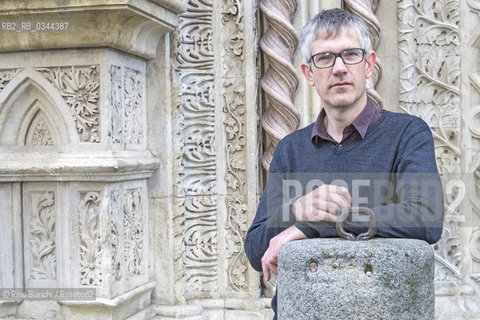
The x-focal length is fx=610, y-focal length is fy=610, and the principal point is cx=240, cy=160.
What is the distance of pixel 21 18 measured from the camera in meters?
2.36

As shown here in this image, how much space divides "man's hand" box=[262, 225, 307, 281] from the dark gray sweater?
2cm

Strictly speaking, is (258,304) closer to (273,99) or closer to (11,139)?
(273,99)

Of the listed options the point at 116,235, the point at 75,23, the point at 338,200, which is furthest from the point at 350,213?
the point at 75,23

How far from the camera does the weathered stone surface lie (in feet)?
3.92

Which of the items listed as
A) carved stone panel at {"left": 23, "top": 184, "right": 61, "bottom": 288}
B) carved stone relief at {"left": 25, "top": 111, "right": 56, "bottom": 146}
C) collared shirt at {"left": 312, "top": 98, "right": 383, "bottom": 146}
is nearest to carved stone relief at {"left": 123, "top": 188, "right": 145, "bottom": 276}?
carved stone panel at {"left": 23, "top": 184, "right": 61, "bottom": 288}

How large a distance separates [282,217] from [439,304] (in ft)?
5.79

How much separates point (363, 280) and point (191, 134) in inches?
70.4

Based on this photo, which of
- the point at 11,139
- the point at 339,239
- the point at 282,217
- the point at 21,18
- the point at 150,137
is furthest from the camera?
the point at 150,137

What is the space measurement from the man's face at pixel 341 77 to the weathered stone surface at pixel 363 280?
1.09 feet

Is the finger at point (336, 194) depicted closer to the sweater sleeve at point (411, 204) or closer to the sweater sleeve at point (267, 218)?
the sweater sleeve at point (411, 204)

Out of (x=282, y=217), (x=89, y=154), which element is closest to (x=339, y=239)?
(x=282, y=217)

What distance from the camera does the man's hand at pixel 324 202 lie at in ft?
4.12

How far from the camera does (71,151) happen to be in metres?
2.42

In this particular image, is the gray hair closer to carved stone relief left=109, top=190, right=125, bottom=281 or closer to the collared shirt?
the collared shirt
